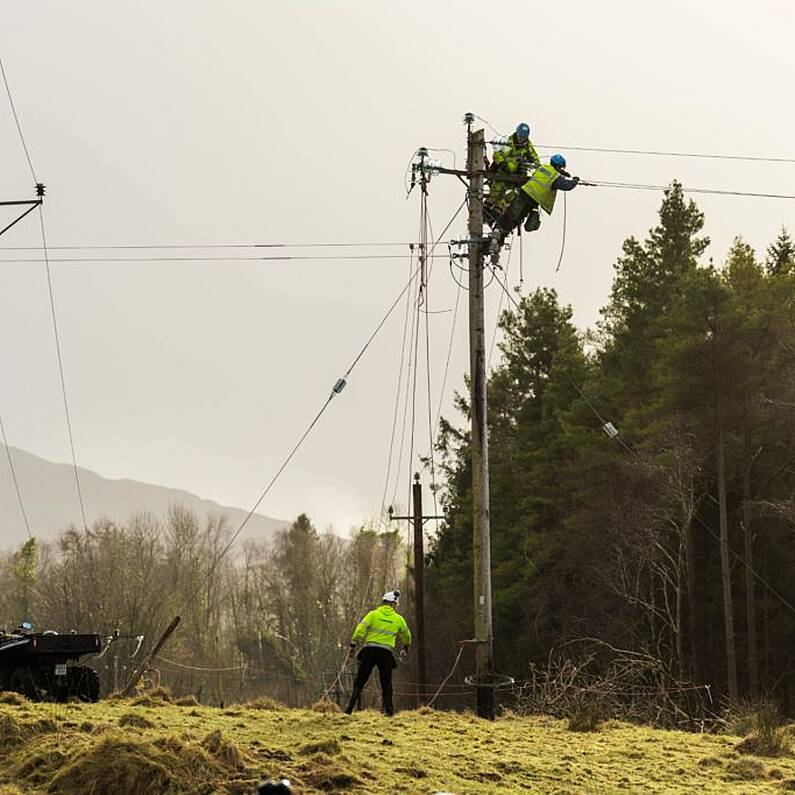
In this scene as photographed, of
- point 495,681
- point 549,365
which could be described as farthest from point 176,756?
point 549,365

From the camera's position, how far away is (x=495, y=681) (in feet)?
66.2

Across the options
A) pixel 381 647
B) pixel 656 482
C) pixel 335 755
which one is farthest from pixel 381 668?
pixel 656 482

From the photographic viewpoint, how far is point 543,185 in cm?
2141

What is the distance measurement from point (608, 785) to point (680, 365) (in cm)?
3050

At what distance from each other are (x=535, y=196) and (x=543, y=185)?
271 millimetres

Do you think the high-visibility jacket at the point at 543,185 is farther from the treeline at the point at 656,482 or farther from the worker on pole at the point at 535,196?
the treeline at the point at 656,482

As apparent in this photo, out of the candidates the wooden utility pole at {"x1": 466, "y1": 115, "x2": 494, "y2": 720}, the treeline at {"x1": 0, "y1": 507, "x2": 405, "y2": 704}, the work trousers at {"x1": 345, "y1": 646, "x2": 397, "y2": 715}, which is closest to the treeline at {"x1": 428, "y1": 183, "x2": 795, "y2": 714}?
the treeline at {"x1": 0, "y1": 507, "x2": 405, "y2": 704}

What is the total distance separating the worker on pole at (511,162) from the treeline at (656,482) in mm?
19050

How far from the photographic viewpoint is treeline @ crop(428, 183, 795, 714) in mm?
40875

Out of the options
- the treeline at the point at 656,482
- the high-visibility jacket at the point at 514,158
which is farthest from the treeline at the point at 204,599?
the high-visibility jacket at the point at 514,158

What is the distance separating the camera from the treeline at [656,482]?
40.9 metres

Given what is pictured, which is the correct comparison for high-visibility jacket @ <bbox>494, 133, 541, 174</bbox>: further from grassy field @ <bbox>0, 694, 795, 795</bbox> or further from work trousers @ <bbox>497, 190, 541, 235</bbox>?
grassy field @ <bbox>0, 694, 795, 795</bbox>

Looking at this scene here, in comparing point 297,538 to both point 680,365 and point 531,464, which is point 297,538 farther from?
point 680,365

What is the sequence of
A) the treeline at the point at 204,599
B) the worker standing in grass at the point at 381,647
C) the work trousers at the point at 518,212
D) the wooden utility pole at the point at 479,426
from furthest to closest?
the treeline at the point at 204,599, the work trousers at the point at 518,212, the wooden utility pole at the point at 479,426, the worker standing in grass at the point at 381,647
